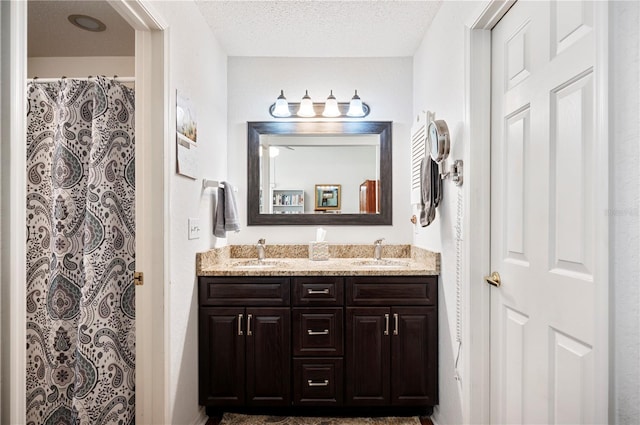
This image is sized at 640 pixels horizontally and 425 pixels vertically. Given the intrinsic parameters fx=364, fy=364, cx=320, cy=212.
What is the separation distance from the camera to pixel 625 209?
2.74 feet

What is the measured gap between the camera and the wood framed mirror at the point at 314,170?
111 inches

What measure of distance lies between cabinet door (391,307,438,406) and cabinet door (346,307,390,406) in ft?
0.16

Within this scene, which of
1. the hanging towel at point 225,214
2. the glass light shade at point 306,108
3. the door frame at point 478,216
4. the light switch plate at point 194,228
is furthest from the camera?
the glass light shade at point 306,108

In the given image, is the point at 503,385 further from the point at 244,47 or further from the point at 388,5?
the point at 244,47

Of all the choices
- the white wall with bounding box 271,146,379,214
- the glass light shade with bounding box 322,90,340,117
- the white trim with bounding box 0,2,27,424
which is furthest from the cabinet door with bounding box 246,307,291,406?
the glass light shade with bounding box 322,90,340,117

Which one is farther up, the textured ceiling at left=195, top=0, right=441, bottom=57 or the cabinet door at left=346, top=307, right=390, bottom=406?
the textured ceiling at left=195, top=0, right=441, bottom=57

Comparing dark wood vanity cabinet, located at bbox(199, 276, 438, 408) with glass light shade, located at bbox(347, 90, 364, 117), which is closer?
dark wood vanity cabinet, located at bbox(199, 276, 438, 408)

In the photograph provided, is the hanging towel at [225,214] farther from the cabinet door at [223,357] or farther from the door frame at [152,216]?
the door frame at [152,216]

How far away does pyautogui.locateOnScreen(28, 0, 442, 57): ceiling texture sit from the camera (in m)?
2.12

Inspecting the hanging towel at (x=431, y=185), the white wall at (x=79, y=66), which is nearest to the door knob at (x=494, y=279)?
the hanging towel at (x=431, y=185)

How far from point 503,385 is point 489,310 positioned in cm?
30

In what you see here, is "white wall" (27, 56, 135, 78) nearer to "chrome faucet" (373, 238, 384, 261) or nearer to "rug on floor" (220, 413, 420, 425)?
"chrome faucet" (373, 238, 384, 261)

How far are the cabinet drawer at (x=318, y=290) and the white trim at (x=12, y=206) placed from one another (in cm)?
142

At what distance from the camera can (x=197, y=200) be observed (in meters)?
2.14
